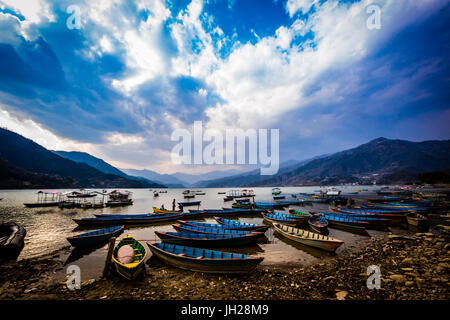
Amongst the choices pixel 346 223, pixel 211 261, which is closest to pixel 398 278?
pixel 211 261

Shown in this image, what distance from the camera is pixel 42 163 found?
6796 inches

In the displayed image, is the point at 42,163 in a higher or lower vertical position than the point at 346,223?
higher

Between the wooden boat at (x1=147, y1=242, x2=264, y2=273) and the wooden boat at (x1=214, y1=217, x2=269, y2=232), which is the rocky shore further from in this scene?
the wooden boat at (x1=214, y1=217, x2=269, y2=232)

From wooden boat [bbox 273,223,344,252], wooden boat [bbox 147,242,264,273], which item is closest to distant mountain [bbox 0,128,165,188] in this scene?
wooden boat [bbox 147,242,264,273]

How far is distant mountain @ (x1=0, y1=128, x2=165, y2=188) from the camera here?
162 m

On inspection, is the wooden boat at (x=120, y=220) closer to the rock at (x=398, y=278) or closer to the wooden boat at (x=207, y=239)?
the wooden boat at (x=207, y=239)

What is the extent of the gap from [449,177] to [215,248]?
166174 millimetres

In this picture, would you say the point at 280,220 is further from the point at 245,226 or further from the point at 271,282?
the point at 271,282

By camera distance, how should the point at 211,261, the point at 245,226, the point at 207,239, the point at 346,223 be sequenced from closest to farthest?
1. the point at 211,261
2. the point at 207,239
3. the point at 245,226
4. the point at 346,223

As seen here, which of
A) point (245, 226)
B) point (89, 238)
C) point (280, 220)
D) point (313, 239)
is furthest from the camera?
point (280, 220)

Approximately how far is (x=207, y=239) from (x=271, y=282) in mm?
6881

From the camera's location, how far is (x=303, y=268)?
11.4 metres

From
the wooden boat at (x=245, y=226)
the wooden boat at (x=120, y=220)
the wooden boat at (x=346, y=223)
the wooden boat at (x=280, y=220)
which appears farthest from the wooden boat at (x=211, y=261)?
the wooden boat at (x=346, y=223)
